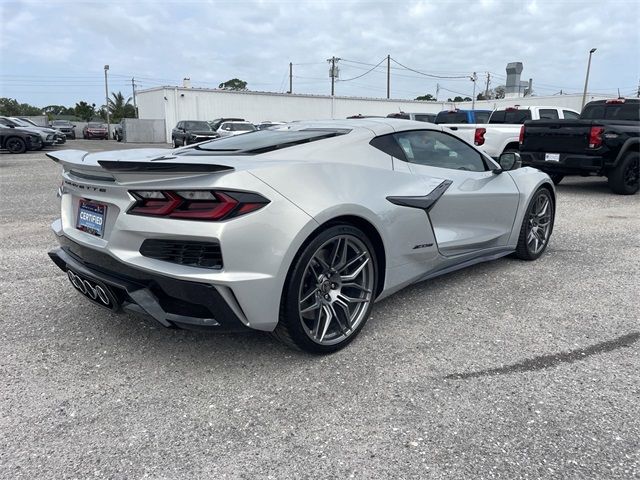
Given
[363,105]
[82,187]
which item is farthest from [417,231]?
[363,105]

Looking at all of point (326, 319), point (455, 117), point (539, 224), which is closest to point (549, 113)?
point (455, 117)

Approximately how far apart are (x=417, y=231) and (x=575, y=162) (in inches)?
266

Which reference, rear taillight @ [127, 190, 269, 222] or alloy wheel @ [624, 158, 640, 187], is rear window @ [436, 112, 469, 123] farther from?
rear taillight @ [127, 190, 269, 222]

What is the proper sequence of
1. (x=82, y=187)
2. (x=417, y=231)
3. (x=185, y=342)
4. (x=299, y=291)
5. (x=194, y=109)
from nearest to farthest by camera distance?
(x=299, y=291) → (x=82, y=187) → (x=185, y=342) → (x=417, y=231) → (x=194, y=109)

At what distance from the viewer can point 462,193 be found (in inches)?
152

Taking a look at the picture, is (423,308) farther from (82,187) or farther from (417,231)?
(82,187)

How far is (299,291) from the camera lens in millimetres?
2721

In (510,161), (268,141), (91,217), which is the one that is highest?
(268,141)

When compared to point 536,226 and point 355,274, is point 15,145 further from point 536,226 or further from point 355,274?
point 355,274

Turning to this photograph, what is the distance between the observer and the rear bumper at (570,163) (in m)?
8.73

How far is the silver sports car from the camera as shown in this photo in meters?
2.48

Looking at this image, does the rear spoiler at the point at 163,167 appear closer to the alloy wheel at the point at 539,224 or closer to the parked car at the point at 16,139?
the alloy wheel at the point at 539,224

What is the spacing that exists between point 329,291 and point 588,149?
7608 millimetres

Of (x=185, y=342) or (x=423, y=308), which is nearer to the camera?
(x=185, y=342)
